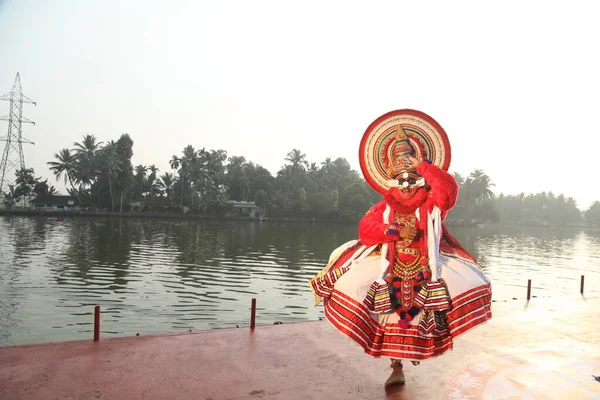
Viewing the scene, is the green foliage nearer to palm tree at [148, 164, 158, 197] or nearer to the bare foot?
palm tree at [148, 164, 158, 197]

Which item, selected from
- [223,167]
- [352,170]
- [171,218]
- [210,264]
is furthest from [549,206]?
[210,264]

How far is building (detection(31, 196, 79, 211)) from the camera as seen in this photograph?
68.6 meters

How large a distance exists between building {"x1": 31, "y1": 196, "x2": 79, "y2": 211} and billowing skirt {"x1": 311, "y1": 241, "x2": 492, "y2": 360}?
237 ft

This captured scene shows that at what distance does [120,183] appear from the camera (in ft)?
224

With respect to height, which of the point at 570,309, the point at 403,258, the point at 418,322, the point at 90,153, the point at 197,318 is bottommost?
the point at 197,318

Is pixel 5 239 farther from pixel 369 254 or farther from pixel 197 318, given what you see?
Result: pixel 369 254

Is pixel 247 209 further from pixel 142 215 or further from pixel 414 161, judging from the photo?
pixel 414 161

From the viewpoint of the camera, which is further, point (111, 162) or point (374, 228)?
point (111, 162)

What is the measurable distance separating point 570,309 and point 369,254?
7395 mm

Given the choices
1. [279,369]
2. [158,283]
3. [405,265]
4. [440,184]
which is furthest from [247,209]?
[440,184]

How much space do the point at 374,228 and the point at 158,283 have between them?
14.8 m

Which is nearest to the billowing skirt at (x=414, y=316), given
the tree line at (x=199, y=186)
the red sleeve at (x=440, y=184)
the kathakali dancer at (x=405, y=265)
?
the kathakali dancer at (x=405, y=265)

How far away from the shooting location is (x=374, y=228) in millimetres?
4516

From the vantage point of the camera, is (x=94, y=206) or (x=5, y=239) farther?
(x=94, y=206)
